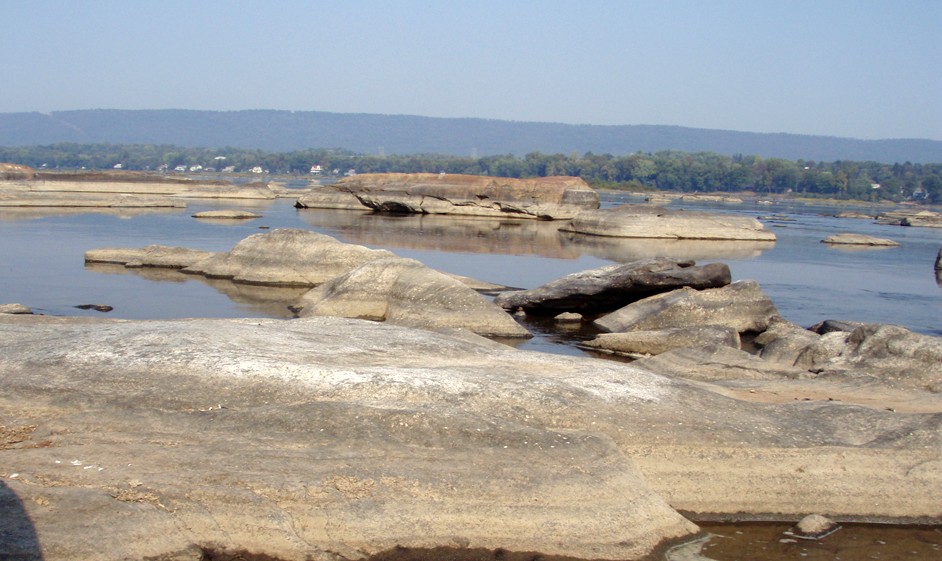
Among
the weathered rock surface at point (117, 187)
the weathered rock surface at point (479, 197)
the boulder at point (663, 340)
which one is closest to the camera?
the boulder at point (663, 340)

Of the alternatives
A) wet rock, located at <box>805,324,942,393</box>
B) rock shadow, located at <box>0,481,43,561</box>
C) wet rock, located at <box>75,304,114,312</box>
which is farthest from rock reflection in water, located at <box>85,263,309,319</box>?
rock shadow, located at <box>0,481,43,561</box>

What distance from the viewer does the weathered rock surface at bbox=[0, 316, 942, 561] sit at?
8344 millimetres

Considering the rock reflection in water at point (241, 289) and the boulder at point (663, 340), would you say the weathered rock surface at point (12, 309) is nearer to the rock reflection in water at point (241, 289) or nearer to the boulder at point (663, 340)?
the rock reflection in water at point (241, 289)

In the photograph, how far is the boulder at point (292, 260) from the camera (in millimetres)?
25688

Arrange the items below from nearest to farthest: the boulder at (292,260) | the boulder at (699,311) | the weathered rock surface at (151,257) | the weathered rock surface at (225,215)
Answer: the boulder at (699,311)
the boulder at (292,260)
the weathered rock surface at (151,257)
the weathered rock surface at (225,215)

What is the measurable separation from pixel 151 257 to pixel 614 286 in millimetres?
14250

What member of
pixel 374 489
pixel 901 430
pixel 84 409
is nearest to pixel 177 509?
pixel 374 489

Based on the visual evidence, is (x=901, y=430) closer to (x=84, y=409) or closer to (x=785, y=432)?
(x=785, y=432)

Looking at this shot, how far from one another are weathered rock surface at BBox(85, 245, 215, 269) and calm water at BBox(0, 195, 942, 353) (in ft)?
1.74

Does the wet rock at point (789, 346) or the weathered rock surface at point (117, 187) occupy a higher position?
the wet rock at point (789, 346)

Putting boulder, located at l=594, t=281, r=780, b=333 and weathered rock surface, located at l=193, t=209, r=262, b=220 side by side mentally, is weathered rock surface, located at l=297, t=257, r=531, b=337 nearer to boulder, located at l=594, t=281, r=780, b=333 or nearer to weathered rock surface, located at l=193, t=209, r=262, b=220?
boulder, located at l=594, t=281, r=780, b=333

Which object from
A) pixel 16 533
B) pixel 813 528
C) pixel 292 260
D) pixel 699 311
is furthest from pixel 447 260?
pixel 16 533

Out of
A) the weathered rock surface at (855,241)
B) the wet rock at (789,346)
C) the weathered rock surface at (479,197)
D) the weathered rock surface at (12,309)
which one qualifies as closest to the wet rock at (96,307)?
the weathered rock surface at (12,309)

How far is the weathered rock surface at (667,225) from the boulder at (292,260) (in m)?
29.6
